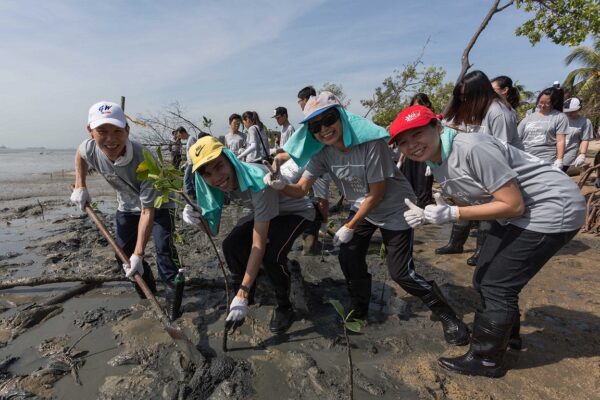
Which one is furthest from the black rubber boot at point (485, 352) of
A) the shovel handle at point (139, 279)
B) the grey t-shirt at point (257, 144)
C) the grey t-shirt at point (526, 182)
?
the grey t-shirt at point (257, 144)

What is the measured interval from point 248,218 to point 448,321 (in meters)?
1.75

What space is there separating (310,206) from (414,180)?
2.30 meters

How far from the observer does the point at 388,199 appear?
2414 mm

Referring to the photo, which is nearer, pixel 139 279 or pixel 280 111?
pixel 139 279

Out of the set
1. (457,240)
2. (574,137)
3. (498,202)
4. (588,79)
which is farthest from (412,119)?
(588,79)

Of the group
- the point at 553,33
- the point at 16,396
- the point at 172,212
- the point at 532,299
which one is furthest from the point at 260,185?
the point at 553,33

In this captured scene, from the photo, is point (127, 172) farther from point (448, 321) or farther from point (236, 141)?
point (236, 141)

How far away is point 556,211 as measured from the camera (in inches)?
70.8

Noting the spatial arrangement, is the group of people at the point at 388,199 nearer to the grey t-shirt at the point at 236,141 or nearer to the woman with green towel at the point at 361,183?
the woman with green towel at the point at 361,183

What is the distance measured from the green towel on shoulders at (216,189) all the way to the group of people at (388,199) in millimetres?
10

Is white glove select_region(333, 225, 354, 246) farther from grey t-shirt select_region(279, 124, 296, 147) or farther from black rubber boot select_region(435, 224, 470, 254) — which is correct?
grey t-shirt select_region(279, 124, 296, 147)

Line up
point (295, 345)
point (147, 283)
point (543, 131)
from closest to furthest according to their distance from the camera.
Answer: point (295, 345) < point (147, 283) < point (543, 131)

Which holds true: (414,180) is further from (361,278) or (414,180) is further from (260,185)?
(260,185)

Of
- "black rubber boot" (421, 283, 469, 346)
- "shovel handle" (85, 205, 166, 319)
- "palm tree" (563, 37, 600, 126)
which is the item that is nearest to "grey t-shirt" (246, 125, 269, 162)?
"shovel handle" (85, 205, 166, 319)
